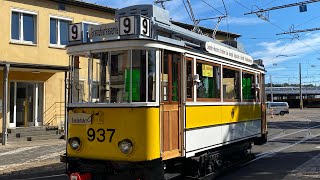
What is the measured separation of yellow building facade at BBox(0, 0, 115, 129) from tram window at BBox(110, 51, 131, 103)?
1278 centimetres

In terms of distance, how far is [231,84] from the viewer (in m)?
10.5

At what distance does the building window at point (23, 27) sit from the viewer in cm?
2077

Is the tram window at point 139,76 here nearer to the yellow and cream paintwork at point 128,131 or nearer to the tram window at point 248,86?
the yellow and cream paintwork at point 128,131

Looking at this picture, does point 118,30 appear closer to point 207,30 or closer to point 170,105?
point 170,105

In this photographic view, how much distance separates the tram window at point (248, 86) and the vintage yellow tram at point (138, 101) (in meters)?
2.56

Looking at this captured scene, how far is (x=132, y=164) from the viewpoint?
23.1 feet

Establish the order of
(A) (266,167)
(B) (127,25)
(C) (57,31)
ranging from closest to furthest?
(B) (127,25) → (A) (266,167) → (C) (57,31)

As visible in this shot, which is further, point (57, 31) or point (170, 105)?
point (57, 31)

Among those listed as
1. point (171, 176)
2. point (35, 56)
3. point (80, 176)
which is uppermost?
point (35, 56)

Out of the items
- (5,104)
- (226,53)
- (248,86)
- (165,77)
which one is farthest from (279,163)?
(5,104)

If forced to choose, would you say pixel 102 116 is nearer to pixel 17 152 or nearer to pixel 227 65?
pixel 227 65

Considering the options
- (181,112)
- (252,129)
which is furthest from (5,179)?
(252,129)

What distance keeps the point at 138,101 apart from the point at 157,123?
1.71ft

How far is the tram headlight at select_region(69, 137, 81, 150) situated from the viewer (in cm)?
762
